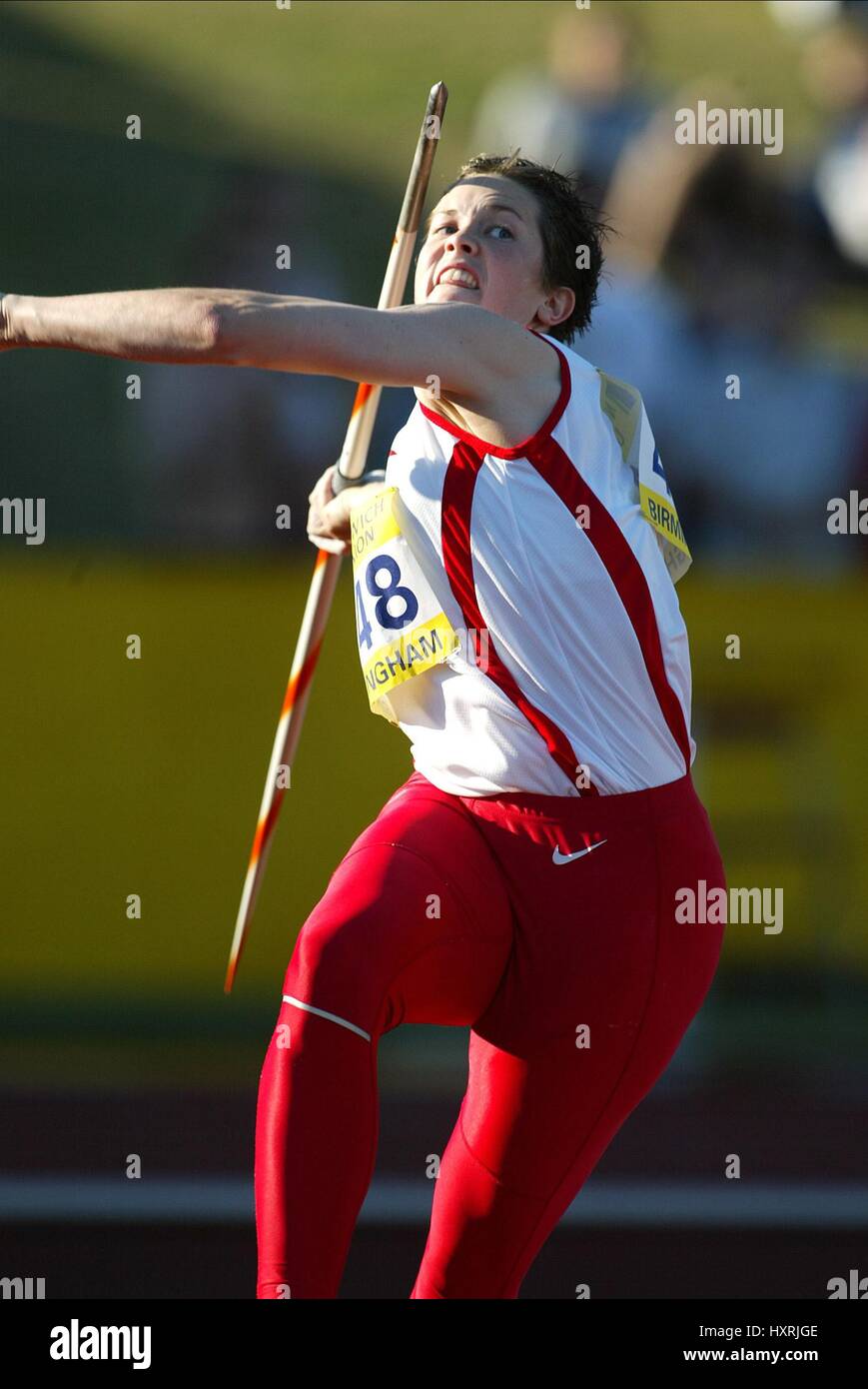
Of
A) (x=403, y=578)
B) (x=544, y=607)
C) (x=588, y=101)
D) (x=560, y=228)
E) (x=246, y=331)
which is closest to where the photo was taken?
(x=246, y=331)

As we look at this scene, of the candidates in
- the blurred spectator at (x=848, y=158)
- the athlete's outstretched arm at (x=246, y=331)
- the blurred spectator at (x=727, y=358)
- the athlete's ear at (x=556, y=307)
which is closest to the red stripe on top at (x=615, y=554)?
the athlete's outstretched arm at (x=246, y=331)

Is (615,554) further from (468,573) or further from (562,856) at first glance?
(562,856)

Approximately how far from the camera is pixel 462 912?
3.02 m

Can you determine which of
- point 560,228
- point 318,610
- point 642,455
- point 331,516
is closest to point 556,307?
point 560,228

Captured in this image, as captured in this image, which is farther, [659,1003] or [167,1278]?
[167,1278]

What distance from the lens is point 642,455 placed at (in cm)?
329

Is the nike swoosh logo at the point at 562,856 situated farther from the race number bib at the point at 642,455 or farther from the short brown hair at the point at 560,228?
the short brown hair at the point at 560,228

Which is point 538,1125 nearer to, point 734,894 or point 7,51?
point 734,894

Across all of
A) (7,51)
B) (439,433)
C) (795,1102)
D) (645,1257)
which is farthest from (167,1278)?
(7,51)

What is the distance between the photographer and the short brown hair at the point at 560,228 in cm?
343

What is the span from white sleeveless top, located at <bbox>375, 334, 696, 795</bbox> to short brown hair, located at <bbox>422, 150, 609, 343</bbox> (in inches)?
12.4

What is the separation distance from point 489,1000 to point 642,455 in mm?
928

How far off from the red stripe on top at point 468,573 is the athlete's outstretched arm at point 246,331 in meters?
0.22

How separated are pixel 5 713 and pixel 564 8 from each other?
459 cm
